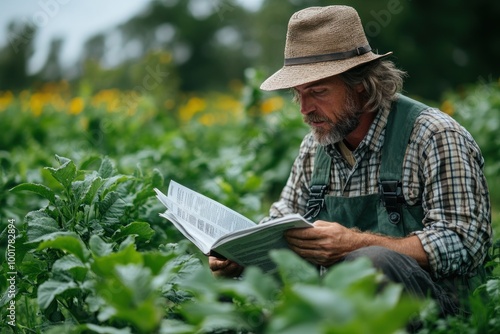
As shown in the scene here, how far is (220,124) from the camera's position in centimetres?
917

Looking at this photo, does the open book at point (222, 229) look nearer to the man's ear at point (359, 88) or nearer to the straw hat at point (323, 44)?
the straw hat at point (323, 44)

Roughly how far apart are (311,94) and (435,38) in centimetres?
2128

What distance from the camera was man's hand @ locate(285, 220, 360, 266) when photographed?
96.1 inches

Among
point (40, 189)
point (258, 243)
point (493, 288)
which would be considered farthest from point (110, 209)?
point (493, 288)

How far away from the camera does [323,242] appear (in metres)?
2.45

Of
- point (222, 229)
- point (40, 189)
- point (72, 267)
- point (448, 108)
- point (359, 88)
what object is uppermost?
point (359, 88)

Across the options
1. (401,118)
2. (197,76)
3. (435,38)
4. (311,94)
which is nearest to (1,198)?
(311,94)

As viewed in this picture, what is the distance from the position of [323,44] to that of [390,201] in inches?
28.5

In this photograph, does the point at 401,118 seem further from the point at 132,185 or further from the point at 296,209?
the point at 132,185

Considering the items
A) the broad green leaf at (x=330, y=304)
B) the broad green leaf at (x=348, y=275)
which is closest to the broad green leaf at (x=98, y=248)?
the broad green leaf at (x=348, y=275)

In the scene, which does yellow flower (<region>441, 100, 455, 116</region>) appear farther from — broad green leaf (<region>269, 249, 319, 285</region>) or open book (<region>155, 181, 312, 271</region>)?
broad green leaf (<region>269, 249, 319, 285</region>)

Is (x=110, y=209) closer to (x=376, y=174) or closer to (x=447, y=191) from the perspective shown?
(x=376, y=174)

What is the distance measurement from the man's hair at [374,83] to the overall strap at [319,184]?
0.32m

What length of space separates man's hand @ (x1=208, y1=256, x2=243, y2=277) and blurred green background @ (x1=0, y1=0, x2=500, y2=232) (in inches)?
48.8
